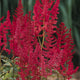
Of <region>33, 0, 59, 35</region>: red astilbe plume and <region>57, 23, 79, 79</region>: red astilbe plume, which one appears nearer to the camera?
<region>57, 23, 79, 79</region>: red astilbe plume

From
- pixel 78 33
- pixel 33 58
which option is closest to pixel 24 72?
pixel 33 58

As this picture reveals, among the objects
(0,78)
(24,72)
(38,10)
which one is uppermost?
(38,10)

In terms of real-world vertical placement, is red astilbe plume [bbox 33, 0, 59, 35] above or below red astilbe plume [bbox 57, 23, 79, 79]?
above

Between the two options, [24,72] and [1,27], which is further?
[1,27]

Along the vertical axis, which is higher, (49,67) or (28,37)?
(28,37)

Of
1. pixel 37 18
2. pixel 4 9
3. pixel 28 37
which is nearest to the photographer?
pixel 28 37

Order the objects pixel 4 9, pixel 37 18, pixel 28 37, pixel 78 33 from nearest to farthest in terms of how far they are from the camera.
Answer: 1. pixel 28 37
2. pixel 37 18
3. pixel 4 9
4. pixel 78 33

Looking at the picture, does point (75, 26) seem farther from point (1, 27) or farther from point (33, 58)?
point (33, 58)

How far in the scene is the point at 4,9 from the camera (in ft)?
8.93

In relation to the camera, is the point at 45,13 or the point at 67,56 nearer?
the point at 67,56

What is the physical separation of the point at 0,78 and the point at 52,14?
0.51 m

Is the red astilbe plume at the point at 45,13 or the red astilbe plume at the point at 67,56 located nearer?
the red astilbe plume at the point at 67,56

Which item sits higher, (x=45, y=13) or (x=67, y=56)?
(x=45, y=13)

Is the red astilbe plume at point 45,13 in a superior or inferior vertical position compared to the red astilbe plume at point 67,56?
superior
